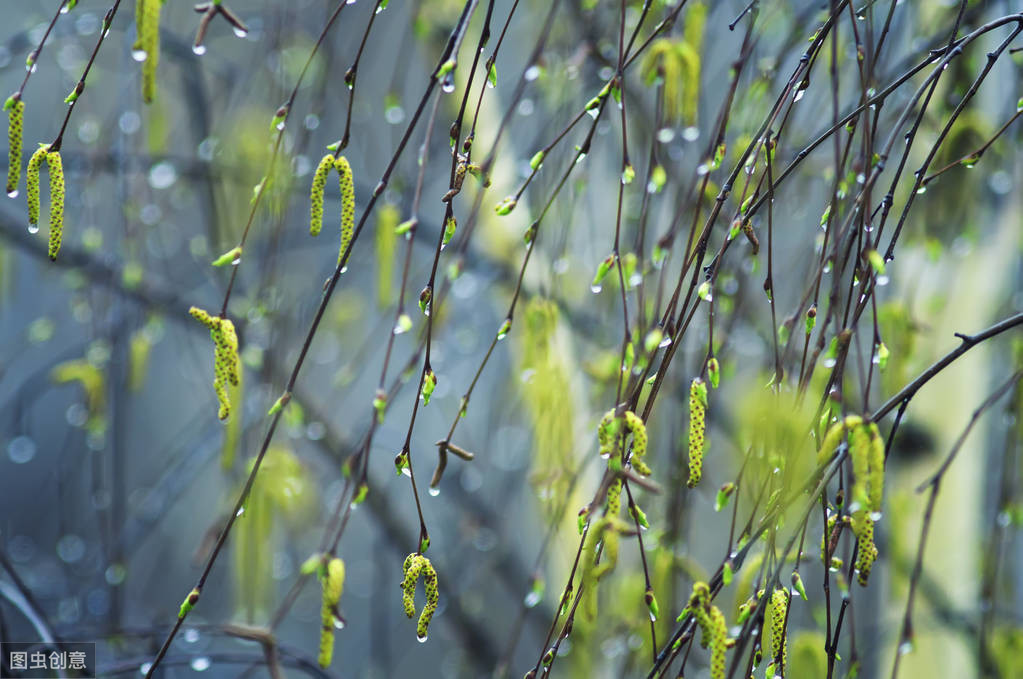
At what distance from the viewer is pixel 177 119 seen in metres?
2.50

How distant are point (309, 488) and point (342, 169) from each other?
123 centimetres

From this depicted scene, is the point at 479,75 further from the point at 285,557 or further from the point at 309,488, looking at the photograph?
the point at 285,557

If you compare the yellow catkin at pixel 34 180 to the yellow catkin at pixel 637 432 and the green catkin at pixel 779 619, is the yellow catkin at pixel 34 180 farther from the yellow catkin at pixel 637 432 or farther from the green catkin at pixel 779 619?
the green catkin at pixel 779 619

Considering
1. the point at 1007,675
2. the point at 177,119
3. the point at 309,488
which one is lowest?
the point at 1007,675

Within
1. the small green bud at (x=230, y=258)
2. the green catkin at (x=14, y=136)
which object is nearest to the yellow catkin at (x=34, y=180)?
the green catkin at (x=14, y=136)

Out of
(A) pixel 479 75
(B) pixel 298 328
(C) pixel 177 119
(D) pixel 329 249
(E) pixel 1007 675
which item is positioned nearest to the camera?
(E) pixel 1007 675

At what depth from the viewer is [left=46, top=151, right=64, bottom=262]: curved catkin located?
57cm

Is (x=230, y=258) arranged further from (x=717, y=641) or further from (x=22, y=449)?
(x=22, y=449)

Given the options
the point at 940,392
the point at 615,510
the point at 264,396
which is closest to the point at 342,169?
the point at 615,510

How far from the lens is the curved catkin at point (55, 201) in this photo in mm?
570

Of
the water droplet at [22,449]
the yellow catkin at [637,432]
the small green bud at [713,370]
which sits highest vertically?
the water droplet at [22,449]

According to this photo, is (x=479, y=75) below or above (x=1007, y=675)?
above

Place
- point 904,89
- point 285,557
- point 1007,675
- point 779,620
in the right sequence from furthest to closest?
point 285,557
point 904,89
point 1007,675
point 779,620

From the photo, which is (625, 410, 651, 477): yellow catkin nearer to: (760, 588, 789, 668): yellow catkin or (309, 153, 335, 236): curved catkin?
(760, 588, 789, 668): yellow catkin
